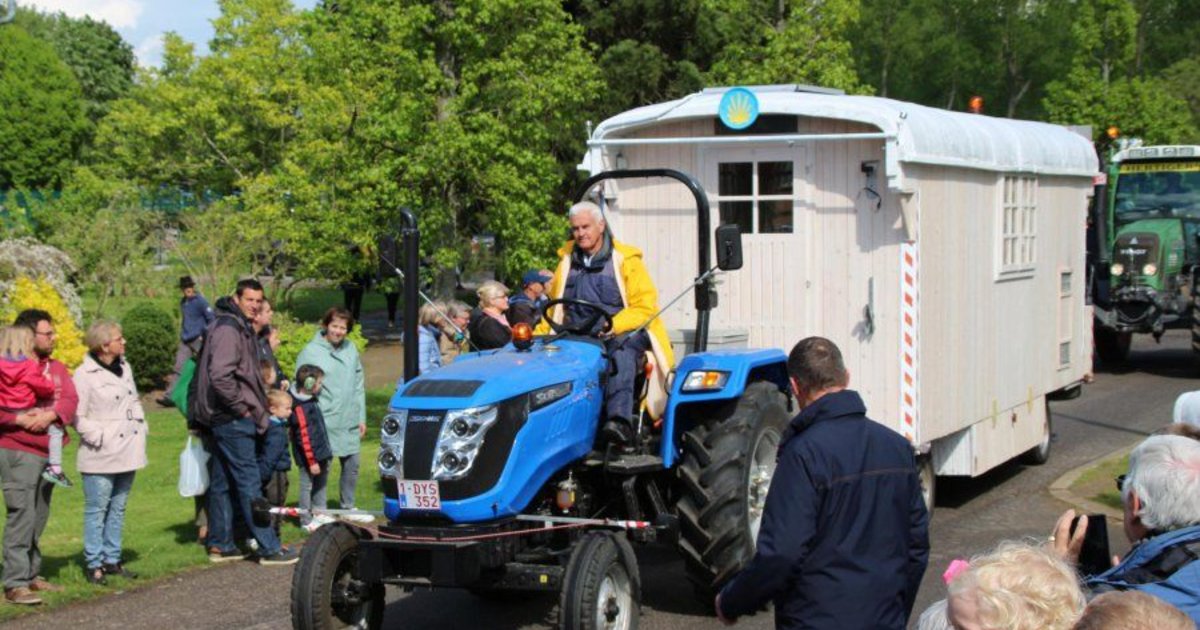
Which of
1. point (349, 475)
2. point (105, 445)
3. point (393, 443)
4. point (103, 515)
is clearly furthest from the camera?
point (349, 475)

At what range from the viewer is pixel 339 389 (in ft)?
34.5

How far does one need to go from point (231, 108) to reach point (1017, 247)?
2492 centimetres

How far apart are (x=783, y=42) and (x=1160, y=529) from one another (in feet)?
71.5

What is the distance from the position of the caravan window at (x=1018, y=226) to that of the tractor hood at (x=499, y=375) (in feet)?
17.2

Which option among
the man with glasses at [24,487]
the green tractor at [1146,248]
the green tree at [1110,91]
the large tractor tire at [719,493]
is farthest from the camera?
A: the green tree at [1110,91]

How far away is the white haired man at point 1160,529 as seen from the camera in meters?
3.83

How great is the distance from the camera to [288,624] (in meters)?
8.45

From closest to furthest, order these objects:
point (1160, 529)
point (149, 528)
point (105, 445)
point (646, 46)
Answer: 1. point (1160, 529)
2. point (105, 445)
3. point (149, 528)
4. point (646, 46)

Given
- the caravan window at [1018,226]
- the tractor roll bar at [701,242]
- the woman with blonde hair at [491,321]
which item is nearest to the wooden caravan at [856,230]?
the caravan window at [1018,226]

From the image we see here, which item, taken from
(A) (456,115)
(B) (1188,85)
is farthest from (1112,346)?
(B) (1188,85)

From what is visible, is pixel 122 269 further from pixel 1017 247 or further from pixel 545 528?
pixel 545 528

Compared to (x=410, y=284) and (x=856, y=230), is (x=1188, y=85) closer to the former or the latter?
(x=856, y=230)

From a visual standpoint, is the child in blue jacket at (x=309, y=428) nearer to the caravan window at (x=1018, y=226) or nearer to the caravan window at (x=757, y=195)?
the caravan window at (x=757, y=195)

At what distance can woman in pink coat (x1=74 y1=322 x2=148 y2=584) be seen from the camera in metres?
9.27
